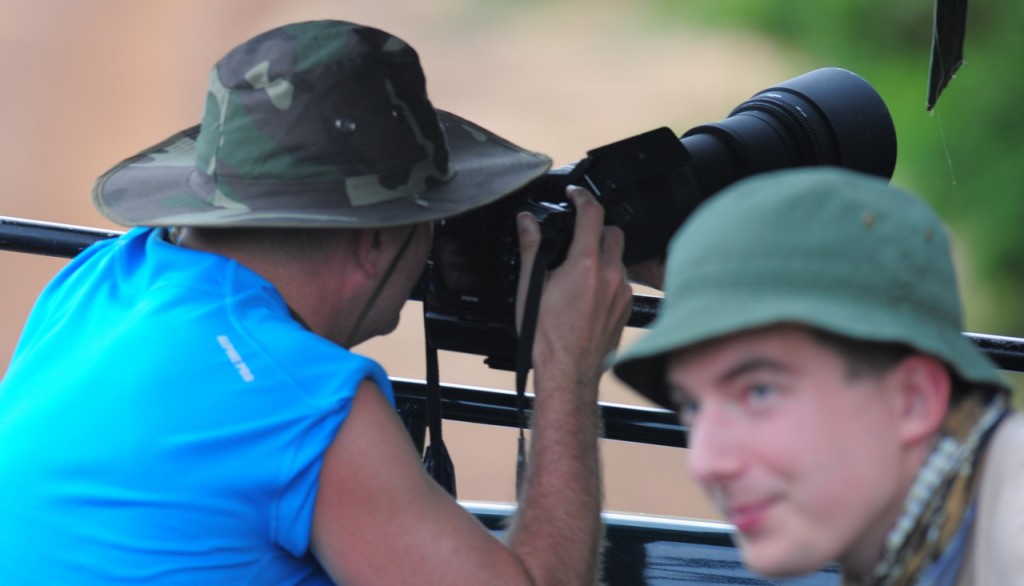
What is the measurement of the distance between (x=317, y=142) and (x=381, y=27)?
690cm

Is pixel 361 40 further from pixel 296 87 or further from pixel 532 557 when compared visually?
pixel 532 557

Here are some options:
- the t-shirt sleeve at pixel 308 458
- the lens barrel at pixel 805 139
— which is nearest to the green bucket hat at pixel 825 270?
the t-shirt sleeve at pixel 308 458

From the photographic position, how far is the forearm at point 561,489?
153 cm

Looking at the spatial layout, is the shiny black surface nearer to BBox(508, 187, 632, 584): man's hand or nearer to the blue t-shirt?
BBox(508, 187, 632, 584): man's hand

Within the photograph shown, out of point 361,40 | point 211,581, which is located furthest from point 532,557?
point 361,40

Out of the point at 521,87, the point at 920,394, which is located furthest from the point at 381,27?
the point at 920,394

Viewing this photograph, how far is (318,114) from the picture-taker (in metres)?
1.57

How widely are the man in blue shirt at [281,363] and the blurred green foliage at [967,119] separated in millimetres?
4365

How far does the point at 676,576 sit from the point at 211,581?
2.52 feet

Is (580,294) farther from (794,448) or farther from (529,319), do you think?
(794,448)

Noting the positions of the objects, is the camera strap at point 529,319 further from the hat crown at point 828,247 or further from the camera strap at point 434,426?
the hat crown at point 828,247

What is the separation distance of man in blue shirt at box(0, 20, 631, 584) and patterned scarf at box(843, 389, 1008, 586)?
1.88 ft

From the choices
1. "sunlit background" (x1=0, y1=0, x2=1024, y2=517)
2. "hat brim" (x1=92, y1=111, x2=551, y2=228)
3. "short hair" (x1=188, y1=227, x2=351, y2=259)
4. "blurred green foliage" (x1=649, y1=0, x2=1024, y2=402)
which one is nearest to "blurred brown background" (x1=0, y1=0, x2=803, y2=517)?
"sunlit background" (x1=0, y1=0, x2=1024, y2=517)

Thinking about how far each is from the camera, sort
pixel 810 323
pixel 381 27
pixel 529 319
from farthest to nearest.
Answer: pixel 381 27
pixel 529 319
pixel 810 323
